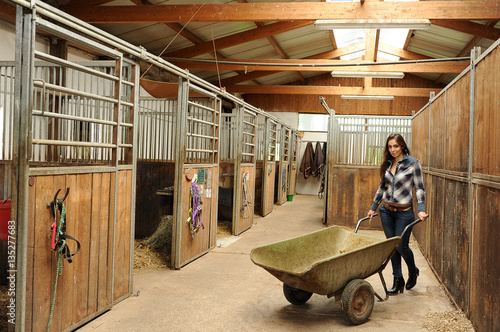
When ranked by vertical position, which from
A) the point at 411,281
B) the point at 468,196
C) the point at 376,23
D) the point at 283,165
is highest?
the point at 376,23

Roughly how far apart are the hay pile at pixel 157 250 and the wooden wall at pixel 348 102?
9.05 metres

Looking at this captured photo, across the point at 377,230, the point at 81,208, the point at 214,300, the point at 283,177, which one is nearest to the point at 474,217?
the point at 214,300

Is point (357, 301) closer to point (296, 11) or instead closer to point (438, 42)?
point (296, 11)

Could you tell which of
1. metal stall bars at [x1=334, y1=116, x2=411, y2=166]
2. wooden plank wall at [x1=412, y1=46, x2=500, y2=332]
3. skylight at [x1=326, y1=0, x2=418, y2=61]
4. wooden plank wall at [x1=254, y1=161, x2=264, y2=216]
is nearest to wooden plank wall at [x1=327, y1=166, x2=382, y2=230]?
metal stall bars at [x1=334, y1=116, x2=411, y2=166]

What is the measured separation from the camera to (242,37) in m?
7.96

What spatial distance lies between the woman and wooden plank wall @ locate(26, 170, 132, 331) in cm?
204

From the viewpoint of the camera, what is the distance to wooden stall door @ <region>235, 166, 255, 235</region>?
6.05m

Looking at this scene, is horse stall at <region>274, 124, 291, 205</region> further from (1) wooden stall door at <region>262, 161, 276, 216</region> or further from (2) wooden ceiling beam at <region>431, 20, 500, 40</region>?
(2) wooden ceiling beam at <region>431, 20, 500, 40</region>

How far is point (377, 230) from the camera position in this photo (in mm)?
6539

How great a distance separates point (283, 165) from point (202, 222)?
18.6 ft

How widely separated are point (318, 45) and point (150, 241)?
25.4ft

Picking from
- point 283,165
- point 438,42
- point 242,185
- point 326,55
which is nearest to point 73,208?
point 242,185

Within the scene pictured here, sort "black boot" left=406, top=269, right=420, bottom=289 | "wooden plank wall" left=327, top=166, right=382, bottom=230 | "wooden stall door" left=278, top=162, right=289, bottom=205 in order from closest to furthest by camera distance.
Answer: "black boot" left=406, top=269, right=420, bottom=289, "wooden plank wall" left=327, top=166, right=382, bottom=230, "wooden stall door" left=278, top=162, right=289, bottom=205

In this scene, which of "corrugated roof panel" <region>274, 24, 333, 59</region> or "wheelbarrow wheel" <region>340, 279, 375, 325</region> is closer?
"wheelbarrow wheel" <region>340, 279, 375, 325</region>
